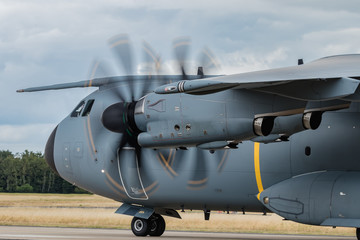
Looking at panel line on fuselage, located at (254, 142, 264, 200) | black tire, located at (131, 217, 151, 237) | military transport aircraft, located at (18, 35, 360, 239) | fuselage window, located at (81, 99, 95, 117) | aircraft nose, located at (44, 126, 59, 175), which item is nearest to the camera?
military transport aircraft, located at (18, 35, 360, 239)

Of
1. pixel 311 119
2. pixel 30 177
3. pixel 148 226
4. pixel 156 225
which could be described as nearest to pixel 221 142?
pixel 311 119

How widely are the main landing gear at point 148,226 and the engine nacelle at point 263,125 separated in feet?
25.3

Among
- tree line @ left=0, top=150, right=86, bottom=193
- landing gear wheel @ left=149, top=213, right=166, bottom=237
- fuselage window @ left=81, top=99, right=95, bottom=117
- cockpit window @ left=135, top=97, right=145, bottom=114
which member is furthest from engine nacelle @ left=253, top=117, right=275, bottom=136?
tree line @ left=0, top=150, right=86, bottom=193

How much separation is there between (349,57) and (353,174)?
3.02 meters

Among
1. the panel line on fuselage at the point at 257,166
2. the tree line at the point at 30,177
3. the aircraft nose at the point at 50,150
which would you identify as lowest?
the tree line at the point at 30,177

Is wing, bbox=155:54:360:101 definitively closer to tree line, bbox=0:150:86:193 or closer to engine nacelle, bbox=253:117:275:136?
engine nacelle, bbox=253:117:275:136

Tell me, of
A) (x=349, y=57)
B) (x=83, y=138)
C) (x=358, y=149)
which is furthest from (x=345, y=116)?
(x=83, y=138)

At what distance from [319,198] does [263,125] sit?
3.09 m

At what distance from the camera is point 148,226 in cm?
2120

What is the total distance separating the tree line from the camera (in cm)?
9125

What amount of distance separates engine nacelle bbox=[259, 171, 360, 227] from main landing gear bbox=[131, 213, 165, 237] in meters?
5.01

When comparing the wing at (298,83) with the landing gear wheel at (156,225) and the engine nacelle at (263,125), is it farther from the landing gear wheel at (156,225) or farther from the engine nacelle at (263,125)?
the landing gear wheel at (156,225)

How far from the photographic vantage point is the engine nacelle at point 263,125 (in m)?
14.6

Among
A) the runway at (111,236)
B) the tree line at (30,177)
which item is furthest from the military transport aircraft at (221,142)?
the tree line at (30,177)
